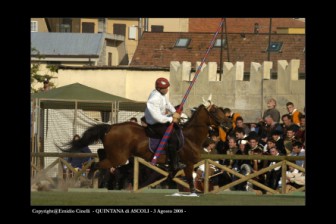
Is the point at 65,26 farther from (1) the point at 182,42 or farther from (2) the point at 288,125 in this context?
(2) the point at 288,125

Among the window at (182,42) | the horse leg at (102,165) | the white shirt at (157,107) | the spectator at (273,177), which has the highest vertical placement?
the window at (182,42)

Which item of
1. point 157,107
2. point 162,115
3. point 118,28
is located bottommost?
point 162,115

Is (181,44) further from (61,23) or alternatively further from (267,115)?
(267,115)

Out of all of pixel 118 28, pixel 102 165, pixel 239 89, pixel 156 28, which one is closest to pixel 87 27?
pixel 118 28

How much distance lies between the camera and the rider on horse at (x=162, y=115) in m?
23.6

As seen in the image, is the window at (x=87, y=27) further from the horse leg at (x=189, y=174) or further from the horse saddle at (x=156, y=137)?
the horse leg at (x=189, y=174)

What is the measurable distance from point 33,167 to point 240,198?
Answer: 6.60 m

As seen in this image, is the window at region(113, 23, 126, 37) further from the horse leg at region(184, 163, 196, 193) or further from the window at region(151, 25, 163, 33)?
the horse leg at region(184, 163, 196, 193)

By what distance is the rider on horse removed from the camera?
23578 millimetres

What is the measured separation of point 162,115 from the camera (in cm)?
2364

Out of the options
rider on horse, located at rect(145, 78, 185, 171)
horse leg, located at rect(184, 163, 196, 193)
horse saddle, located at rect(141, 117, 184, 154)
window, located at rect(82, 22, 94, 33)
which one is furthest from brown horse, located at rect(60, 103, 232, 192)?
window, located at rect(82, 22, 94, 33)

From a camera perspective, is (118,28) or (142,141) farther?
(118,28)

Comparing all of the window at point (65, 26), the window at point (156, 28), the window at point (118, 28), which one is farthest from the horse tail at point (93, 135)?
the window at point (156, 28)
